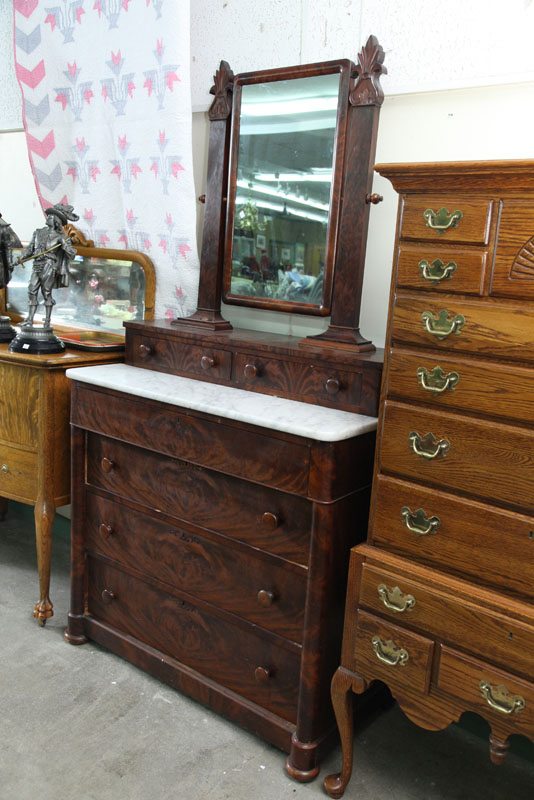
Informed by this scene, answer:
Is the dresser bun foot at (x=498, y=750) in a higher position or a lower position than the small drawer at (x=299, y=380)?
lower

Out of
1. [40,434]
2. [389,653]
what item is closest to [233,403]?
[389,653]

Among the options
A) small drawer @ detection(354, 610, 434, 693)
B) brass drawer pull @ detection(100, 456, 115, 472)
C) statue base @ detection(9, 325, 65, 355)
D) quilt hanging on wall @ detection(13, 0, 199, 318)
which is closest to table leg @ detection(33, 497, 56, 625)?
brass drawer pull @ detection(100, 456, 115, 472)

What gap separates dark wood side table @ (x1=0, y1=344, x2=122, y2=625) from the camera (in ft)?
8.60

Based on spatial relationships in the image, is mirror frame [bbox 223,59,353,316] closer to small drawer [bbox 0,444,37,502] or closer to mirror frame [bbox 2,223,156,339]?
mirror frame [bbox 2,223,156,339]

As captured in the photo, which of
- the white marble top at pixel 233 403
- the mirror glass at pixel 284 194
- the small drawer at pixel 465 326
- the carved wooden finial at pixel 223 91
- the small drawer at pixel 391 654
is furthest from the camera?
the carved wooden finial at pixel 223 91

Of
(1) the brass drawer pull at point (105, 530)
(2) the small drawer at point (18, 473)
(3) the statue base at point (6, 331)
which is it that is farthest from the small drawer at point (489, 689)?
(3) the statue base at point (6, 331)

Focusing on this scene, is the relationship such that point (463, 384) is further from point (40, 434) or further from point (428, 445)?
point (40, 434)

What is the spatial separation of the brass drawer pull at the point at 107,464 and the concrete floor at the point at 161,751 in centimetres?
73

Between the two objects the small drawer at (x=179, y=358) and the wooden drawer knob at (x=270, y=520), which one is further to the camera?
the small drawer at (x=179, y=358)

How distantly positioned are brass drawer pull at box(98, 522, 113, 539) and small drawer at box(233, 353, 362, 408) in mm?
709

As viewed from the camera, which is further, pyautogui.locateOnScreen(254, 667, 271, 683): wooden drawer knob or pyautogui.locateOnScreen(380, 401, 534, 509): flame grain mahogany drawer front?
pyautogui.locateOnScreen(254, 667, 271, 683): wooden drawer knob

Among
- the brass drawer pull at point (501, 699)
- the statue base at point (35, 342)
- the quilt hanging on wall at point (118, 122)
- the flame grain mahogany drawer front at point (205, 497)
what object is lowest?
the brass drawer pull at point (501, 699)

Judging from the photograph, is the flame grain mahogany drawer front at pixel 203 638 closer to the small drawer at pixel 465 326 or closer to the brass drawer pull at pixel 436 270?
the small drawer at pixel 465 326

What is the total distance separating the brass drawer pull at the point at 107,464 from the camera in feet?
8.01
